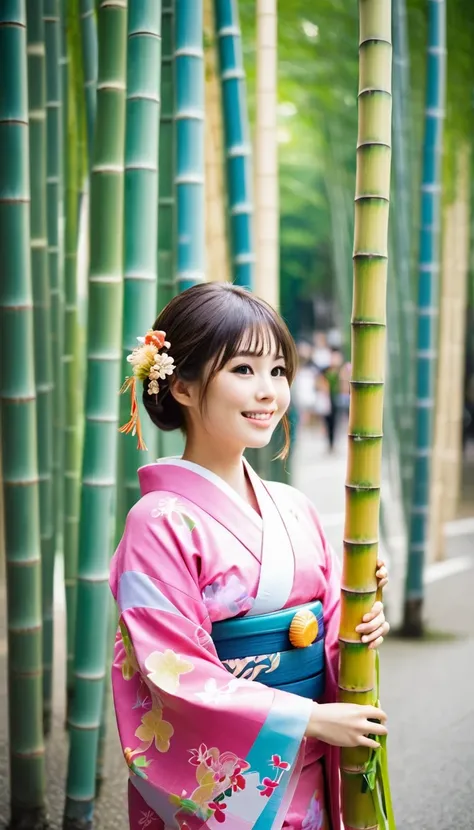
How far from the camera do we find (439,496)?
202 inches

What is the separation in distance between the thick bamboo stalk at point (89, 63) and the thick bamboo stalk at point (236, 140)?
36 cm

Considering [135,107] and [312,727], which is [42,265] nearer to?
[135,107]

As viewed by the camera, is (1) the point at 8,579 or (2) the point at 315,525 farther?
(1) the point at 8,579

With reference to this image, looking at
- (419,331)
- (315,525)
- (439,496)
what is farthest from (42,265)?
(439,496)

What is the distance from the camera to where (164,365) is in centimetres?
147

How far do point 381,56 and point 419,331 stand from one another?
2570 millimetres

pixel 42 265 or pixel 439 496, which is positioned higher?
pixel 42 265

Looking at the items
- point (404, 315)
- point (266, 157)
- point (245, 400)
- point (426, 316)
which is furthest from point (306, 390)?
point (245, 400)

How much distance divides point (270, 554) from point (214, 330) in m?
0.36

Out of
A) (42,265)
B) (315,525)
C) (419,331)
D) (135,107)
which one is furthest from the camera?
(419,331)

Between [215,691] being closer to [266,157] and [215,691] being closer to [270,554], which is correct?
[270,554]

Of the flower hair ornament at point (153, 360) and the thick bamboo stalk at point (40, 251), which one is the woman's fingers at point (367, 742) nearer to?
the flower hair ornament at point (153, 360)

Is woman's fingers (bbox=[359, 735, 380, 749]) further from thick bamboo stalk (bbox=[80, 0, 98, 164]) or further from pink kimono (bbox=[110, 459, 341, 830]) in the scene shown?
thick bamboo stalk (bbox=[80, 0, 98, 164])

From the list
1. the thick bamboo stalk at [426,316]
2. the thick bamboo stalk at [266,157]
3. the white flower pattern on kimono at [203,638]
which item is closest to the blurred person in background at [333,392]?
the thick bamboo stalk at [426,316]
